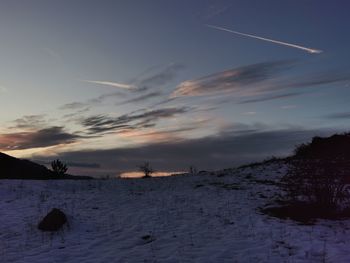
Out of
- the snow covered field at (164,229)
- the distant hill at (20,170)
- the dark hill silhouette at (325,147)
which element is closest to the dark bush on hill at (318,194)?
A: the snow covered field at (164,229)

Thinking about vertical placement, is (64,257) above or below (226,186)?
below

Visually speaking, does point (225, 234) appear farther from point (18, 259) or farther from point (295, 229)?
point (18, 259)

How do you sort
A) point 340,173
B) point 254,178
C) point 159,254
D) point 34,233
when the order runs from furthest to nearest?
point 254,178, point 340,173, point 34,233, point 159,254

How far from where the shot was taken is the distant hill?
124ft

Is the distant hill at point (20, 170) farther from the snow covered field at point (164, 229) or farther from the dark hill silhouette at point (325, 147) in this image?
the dark hill silhouette at point (325, 147)

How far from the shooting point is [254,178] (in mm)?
26141

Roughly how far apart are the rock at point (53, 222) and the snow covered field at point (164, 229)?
30 centimetres

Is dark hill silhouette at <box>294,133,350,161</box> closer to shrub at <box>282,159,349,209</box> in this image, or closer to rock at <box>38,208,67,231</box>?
shrub at <box>282,159,349,209</box>

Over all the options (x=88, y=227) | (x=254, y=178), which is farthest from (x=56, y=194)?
(x=254, y=178)

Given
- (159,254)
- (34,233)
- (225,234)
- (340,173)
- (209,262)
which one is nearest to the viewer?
(209,262)

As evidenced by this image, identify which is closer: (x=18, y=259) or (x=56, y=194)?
(x=18, y=259)

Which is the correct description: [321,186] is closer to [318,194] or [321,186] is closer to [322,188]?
[322,188]

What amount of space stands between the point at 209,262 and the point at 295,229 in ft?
13.4

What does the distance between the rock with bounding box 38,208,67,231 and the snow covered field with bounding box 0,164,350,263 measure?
0.98 ft
